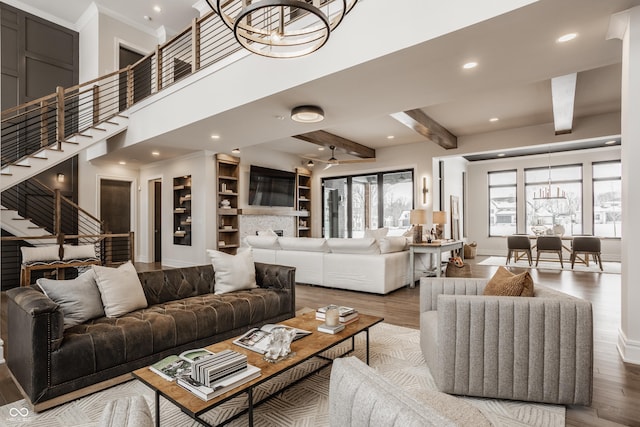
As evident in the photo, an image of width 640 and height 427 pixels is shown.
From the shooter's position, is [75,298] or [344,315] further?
[344,315]

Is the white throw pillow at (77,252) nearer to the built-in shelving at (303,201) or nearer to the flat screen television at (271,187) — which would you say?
the flat screen television at (271,187)

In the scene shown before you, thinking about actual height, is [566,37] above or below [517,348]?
above

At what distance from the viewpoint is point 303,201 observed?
1032 cm

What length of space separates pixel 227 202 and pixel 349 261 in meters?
3.79

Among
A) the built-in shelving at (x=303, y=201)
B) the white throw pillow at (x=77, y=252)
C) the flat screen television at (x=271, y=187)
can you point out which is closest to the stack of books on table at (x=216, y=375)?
the white throw pillow at (x=77, y=252)

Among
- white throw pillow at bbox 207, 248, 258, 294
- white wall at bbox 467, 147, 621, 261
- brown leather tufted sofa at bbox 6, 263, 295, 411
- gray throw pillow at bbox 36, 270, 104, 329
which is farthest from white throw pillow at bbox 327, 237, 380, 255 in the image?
white wall at bbox 467, 147, 621, 261

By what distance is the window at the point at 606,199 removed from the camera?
9281 millimetres

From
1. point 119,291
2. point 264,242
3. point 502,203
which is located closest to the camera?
point 119,291

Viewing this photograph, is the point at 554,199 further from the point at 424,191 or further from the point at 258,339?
the point at 258,339

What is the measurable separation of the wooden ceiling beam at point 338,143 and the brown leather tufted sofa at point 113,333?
4424 millimetres

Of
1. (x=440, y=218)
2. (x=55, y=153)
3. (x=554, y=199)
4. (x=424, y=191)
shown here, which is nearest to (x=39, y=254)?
(x=55, y=153)

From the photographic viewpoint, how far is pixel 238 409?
204 cm

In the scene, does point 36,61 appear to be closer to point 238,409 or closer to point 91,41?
point 91,41

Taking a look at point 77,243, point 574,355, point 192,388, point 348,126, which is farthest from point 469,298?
point 77,243
